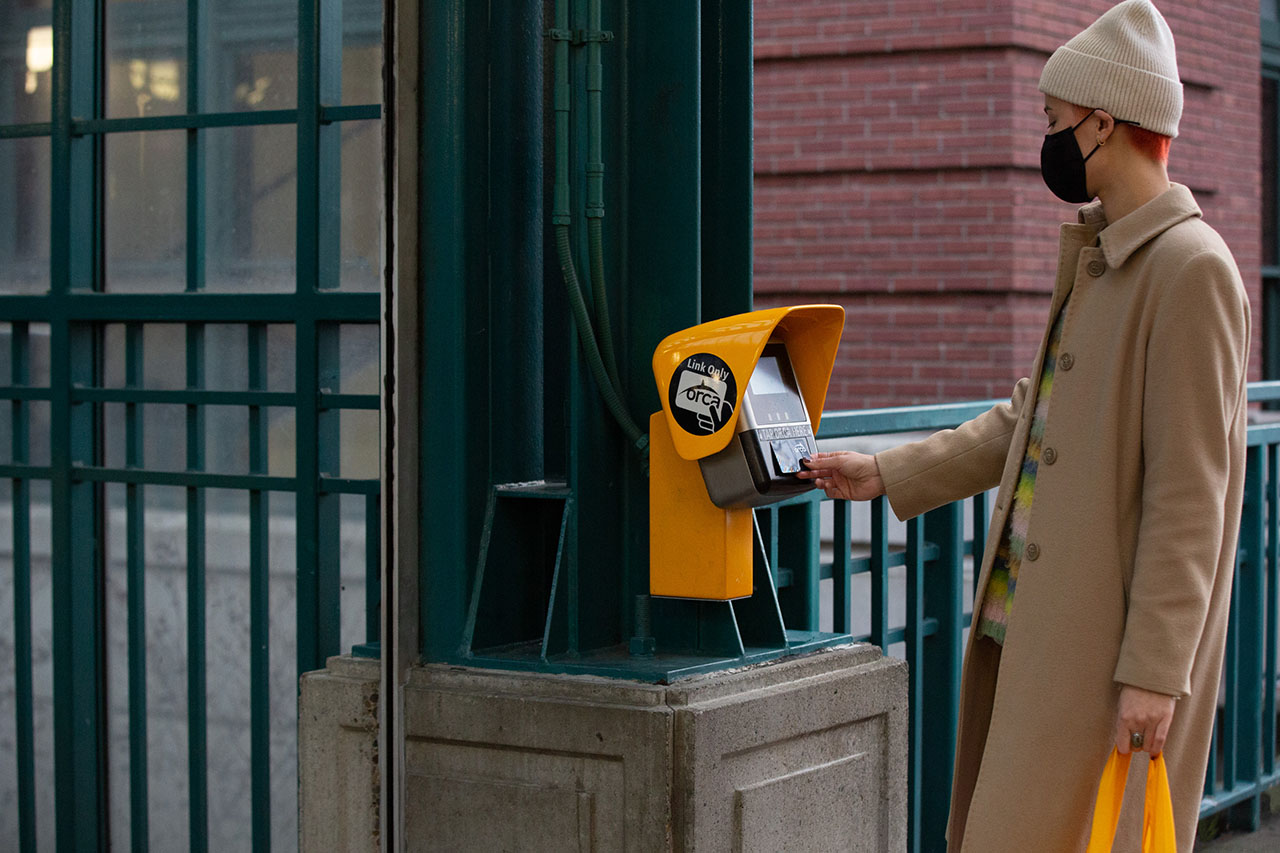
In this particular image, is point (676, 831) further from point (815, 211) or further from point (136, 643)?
point (815, 211)

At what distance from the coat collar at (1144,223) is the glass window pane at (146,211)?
7.09 ft

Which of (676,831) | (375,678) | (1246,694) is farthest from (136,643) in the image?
(1246,694)

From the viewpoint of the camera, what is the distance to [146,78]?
3.86 m

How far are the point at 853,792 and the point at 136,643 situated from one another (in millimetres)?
1723

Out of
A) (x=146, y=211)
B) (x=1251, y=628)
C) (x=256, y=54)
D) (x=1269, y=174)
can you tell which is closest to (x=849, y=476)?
(x=256, y=54)

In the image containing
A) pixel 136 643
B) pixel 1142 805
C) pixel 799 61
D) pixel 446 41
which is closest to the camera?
pixel 1142 805

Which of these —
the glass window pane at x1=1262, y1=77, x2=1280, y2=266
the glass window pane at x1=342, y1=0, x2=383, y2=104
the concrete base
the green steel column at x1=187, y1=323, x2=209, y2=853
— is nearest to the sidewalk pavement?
the concrete base

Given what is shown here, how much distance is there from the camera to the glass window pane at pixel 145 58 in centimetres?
383

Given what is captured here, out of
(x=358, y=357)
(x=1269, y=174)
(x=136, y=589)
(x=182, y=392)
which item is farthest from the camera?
(x=1269, y=174)

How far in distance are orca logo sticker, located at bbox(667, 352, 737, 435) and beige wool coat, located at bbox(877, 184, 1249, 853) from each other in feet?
1.66

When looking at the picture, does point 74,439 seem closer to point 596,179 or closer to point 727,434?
point 596,179

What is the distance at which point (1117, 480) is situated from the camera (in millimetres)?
2604

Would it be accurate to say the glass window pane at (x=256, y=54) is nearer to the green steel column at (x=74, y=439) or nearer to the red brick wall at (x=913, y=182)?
the green steel column at (x=74, y=439)

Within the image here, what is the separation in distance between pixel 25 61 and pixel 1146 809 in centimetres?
312
